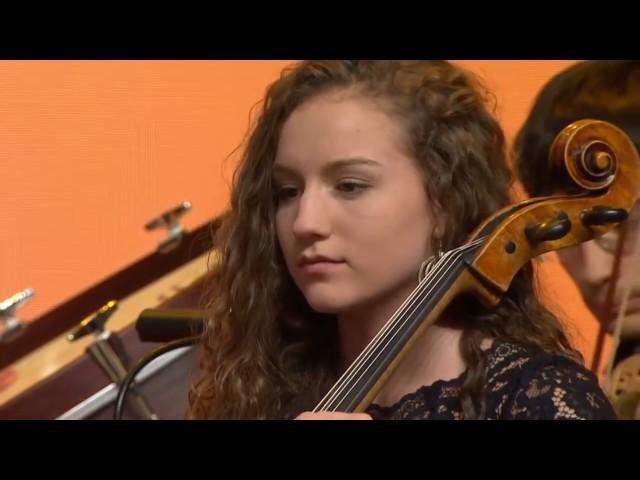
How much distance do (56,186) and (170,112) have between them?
0.60ft

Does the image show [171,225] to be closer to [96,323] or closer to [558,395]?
[96,323]

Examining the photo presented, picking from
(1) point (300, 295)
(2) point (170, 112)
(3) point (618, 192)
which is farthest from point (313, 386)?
(2) point (170, 112)

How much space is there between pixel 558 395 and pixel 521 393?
0.03 meters

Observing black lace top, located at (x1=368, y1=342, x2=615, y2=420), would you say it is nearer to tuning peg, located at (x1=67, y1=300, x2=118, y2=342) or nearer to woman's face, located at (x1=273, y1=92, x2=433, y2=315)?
woman's face, located at (x1=273, y1=92, x2=433, y2=315)

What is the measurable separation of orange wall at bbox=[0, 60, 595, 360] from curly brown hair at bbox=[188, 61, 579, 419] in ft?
1.22

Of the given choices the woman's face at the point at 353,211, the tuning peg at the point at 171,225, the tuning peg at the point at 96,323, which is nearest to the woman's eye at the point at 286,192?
the woman's face at the point at 353,211

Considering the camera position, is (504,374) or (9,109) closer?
(504,374)

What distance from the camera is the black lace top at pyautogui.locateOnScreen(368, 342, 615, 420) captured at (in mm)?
719

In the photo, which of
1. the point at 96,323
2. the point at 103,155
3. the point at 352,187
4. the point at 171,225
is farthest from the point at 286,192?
the point at 103,155

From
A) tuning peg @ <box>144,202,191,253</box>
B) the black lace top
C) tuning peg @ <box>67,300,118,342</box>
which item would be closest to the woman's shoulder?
the black lace top

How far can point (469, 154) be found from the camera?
2.85 feet
